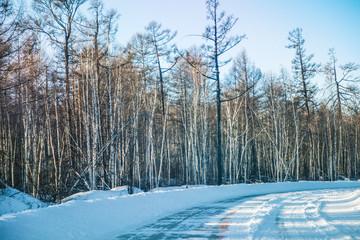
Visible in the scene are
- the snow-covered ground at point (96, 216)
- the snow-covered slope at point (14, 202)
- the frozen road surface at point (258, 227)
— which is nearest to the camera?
the snow-covered ground at point (96, 216)

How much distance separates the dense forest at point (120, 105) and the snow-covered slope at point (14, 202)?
3.14 feet

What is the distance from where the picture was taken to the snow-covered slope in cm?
640

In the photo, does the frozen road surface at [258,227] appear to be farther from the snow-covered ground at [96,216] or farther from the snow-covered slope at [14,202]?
the snow-covered slope at [14,202]

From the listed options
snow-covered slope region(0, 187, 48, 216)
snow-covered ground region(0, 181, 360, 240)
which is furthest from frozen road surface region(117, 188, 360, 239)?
snow-covered slope region(0, 187, 48, 216)

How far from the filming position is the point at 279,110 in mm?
22484

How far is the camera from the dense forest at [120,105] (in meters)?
10.1

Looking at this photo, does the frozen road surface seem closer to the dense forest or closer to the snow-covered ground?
the snow-covered ground

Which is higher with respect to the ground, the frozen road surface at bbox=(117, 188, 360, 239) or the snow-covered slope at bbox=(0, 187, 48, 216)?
the snow-covered slope at bbox=(0, 187, 48, 216)

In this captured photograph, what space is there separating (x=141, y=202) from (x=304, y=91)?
71.9 ft

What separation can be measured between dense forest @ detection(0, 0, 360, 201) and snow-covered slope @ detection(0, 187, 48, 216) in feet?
3.14

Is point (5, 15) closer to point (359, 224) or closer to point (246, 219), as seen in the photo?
point (246, 219)

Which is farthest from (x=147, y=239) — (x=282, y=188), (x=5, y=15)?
(x=282, y=188)

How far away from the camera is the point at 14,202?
6836 millimetres

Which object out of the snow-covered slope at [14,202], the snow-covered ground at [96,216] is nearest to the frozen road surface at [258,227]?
the snow-covered ground at [96,216]
